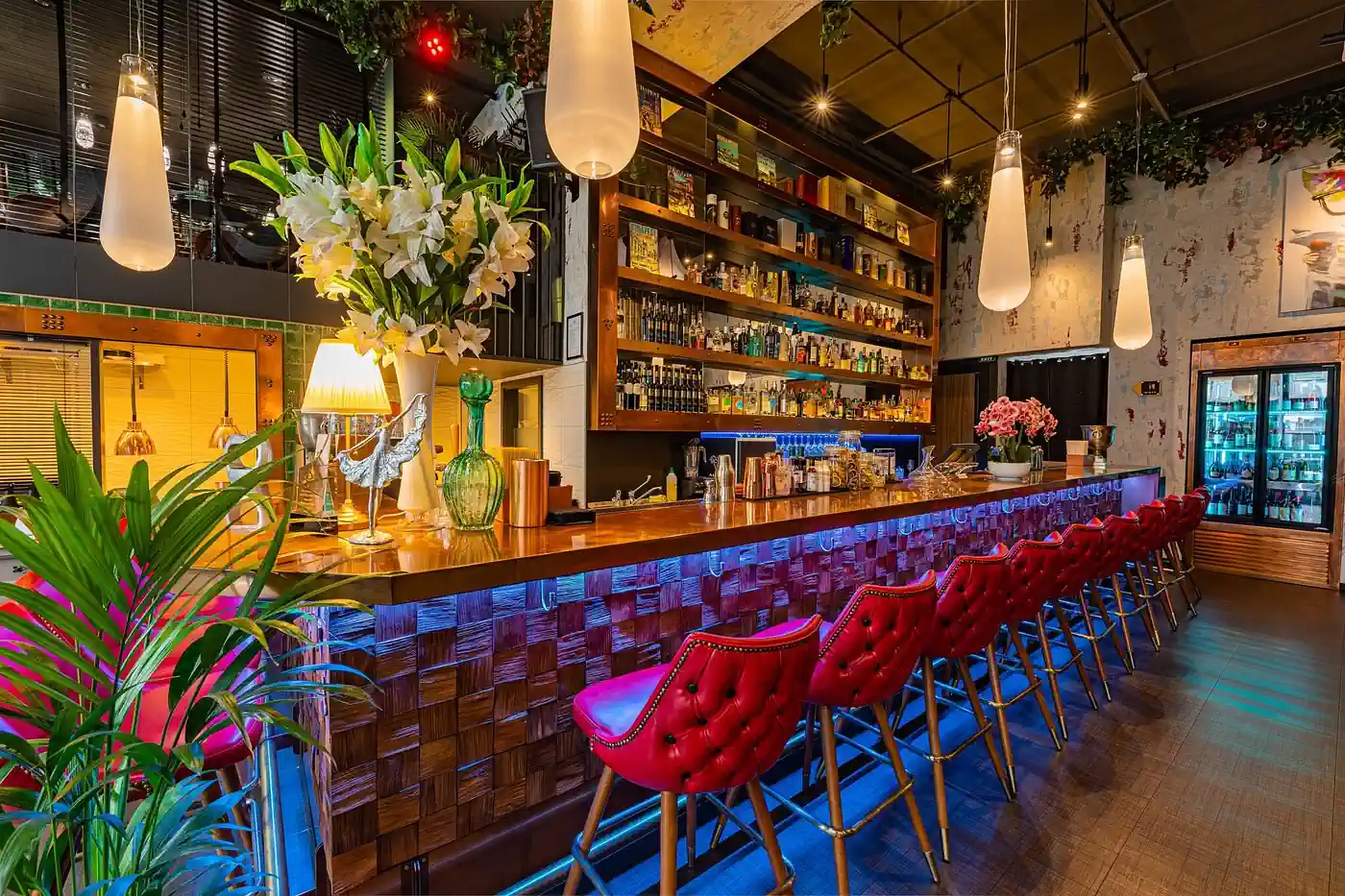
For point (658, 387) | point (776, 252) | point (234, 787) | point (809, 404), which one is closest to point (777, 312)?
point (776, 252)

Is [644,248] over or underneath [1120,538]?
over

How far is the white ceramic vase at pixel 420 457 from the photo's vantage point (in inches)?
66.2

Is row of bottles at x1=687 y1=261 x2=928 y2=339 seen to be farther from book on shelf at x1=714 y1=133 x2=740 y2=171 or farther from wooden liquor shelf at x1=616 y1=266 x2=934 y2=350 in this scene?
book on shelf at x1=714 y1=133 x2=740 y2=171

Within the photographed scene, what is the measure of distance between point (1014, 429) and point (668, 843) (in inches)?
146

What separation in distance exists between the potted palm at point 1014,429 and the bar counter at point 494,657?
7.62 ft

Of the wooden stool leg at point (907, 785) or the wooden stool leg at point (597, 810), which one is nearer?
the wooden stool leg at point (597, 810)

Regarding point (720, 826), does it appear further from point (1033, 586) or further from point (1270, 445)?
point (1270, 445)

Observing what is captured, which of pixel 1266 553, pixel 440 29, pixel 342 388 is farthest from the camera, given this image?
pixel 1266 553

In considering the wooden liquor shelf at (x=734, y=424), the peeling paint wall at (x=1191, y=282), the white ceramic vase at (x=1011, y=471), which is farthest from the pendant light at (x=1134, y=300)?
the peeling paint wall at (x=1191, y=282)

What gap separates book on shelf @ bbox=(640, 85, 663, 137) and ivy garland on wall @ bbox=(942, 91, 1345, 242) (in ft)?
13.0

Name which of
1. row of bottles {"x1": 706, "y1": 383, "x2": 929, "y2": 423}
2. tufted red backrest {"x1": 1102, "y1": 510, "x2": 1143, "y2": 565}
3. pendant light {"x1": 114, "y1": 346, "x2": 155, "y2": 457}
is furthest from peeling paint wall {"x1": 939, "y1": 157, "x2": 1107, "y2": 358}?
pendant light {"x1": 114, "y1": 346, "x2": 155, "y2": 457}

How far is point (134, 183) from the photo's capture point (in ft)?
6.38

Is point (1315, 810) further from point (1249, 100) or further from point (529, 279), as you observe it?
point (1249, 100)

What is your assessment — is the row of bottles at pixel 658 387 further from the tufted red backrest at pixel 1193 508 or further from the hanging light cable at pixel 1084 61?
the tufted red backrest at pixel 1193 508
